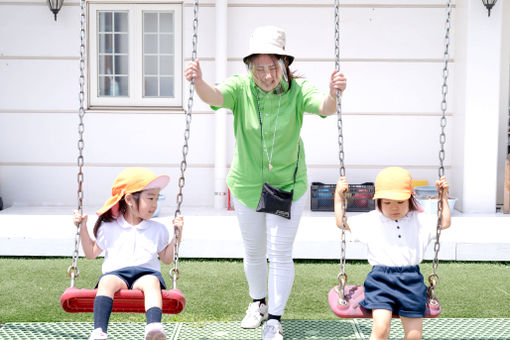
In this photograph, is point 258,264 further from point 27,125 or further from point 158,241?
point 27,125

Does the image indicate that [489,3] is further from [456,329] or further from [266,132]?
[266,132]

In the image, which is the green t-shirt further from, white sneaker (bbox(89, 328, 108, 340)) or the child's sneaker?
white sneaker (bbox(89, 328, 108, 340))

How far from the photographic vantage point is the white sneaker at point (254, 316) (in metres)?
3.86

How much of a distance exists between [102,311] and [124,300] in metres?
0.12

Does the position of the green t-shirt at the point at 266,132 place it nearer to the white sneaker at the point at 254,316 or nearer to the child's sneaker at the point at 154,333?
the white sneaker at the point at 254,316

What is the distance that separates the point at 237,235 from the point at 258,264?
1.93 metres

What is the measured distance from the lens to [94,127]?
23.9 feet

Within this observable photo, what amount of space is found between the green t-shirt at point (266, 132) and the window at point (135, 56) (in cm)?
380

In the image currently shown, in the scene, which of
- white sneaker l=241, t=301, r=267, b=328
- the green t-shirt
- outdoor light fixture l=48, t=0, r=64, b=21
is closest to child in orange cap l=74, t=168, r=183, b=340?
the green t-shirt

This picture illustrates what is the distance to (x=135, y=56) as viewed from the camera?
7.31 m

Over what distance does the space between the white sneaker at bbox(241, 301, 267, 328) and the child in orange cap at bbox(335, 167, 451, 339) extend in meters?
0.80

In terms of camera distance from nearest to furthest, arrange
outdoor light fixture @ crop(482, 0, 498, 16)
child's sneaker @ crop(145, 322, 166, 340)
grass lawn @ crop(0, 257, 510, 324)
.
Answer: child's sneaker @ crop(145, 322, 166, 340), grass lawn @ crop(0, 257, 510, 324), outdoor light fixture @ crop(482, 0, 498, 16)

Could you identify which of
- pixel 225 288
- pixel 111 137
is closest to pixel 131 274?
pixel 225 288

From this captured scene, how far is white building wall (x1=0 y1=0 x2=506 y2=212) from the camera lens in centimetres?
714
